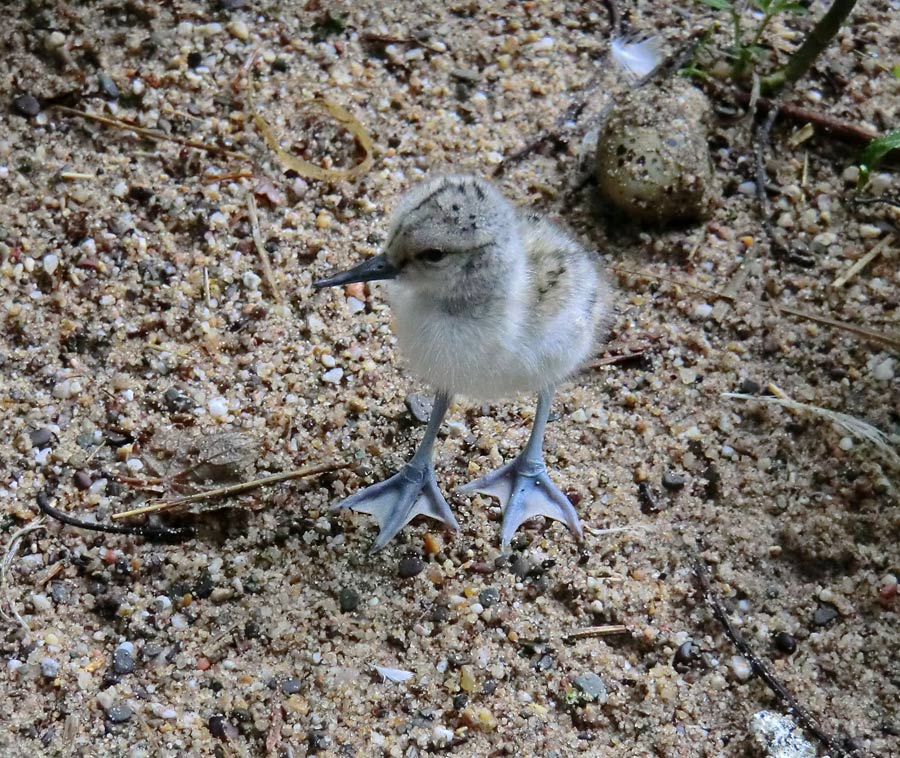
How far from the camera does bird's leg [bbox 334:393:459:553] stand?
6.88 ft

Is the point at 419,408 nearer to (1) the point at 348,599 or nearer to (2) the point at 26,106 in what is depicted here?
(1) the point at 348,599

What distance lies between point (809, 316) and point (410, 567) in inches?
43.5

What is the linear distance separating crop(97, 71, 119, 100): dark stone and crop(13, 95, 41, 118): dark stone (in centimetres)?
17

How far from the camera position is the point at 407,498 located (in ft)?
6.94

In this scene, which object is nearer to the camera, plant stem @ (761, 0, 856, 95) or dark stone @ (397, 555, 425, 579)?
dark stone @ (397, 555, 425, 579)

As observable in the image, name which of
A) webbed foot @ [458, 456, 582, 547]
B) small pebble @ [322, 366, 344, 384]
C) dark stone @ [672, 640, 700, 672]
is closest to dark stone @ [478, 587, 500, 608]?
webbed foot @ [458, 456, 582, 547]

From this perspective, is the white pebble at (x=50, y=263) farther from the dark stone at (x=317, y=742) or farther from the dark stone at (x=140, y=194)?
the dark stone at (x=317, y=742)

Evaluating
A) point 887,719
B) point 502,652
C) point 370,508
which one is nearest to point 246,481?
point 370,508

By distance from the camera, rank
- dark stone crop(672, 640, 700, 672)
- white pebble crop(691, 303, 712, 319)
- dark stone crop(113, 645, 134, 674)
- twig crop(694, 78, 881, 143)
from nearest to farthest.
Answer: dark stone crop(113, 645, 134, 674), dark stone crop(672, 640, 700, 672), white pebble crop(691, 303, 712, 319), twig crop(694, 78, 881, 143)

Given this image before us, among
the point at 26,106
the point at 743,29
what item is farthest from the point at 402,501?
the point at 743,29

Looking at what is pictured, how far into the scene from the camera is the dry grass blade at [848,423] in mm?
2199

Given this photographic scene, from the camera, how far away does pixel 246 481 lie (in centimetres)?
213

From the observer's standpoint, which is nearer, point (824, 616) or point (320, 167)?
point (824, 616)

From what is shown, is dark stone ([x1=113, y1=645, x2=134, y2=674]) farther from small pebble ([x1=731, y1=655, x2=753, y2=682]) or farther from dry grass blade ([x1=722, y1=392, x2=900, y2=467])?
dry grass blade ([x1=722, y1=392, x2=900, y2=467])
